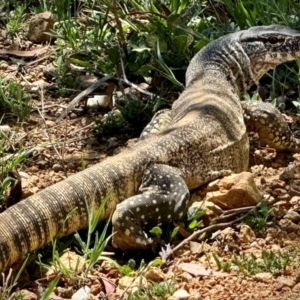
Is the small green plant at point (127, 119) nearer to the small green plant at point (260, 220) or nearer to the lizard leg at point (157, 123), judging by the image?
the lizard leg at point (157, 123)

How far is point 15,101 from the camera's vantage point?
7359 millimetres

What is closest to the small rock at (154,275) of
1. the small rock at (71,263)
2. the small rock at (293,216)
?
the small rock at (71,263)

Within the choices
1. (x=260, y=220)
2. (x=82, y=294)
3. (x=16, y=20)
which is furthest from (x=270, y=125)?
(x=16, y=20)

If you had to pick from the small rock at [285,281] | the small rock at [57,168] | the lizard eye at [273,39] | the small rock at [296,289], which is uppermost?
the lizard eye at [273,39]

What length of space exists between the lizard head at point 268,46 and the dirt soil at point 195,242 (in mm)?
580

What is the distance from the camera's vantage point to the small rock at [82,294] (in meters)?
4.44

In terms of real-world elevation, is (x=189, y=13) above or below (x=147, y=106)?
above

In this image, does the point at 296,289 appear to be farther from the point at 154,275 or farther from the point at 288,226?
the point at 288,226

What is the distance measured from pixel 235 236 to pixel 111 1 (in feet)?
12.0

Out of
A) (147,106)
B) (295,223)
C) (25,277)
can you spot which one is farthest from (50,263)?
(147,106)

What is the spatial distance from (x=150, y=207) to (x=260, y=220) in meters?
0.69

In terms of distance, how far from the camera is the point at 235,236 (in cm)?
499

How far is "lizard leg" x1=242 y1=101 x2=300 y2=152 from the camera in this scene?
6.58 meters

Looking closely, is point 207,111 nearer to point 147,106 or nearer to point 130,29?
point 147,106
